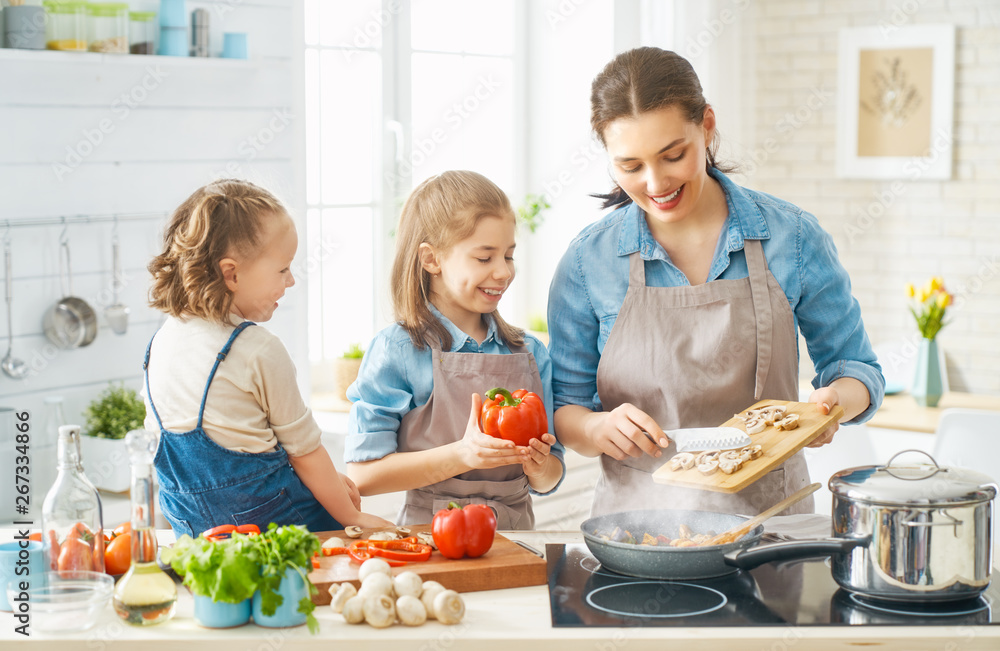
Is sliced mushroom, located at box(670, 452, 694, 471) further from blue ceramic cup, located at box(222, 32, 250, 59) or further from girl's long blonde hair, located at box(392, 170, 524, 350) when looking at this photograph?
blue ceramic cup, located at box(222, 32, 250, 59)

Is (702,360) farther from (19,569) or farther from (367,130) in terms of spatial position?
(367,130)

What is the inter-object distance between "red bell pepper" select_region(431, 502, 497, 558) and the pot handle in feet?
1.21

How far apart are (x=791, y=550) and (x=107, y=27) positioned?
7.85 ft

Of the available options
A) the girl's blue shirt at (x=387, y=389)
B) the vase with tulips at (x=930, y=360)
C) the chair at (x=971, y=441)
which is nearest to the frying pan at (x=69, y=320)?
the girl's blue shirt at (x=387, y=389)

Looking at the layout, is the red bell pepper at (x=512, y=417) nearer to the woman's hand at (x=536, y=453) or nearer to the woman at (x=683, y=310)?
the woman's hand at (x=536, y=453)

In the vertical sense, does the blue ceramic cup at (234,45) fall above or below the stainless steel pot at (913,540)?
above

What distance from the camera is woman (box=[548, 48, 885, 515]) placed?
6.41 ft

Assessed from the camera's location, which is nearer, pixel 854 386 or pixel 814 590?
pixel 814 590

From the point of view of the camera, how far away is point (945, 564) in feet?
4.60

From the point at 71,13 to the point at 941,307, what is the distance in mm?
3272

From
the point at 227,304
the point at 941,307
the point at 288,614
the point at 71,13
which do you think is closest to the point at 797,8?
the point at 941,307

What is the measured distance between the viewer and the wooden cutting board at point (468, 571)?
58.2 inches

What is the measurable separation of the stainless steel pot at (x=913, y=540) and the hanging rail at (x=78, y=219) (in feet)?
7.50

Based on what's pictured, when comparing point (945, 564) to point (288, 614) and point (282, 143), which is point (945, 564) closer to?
point (288, 614)
